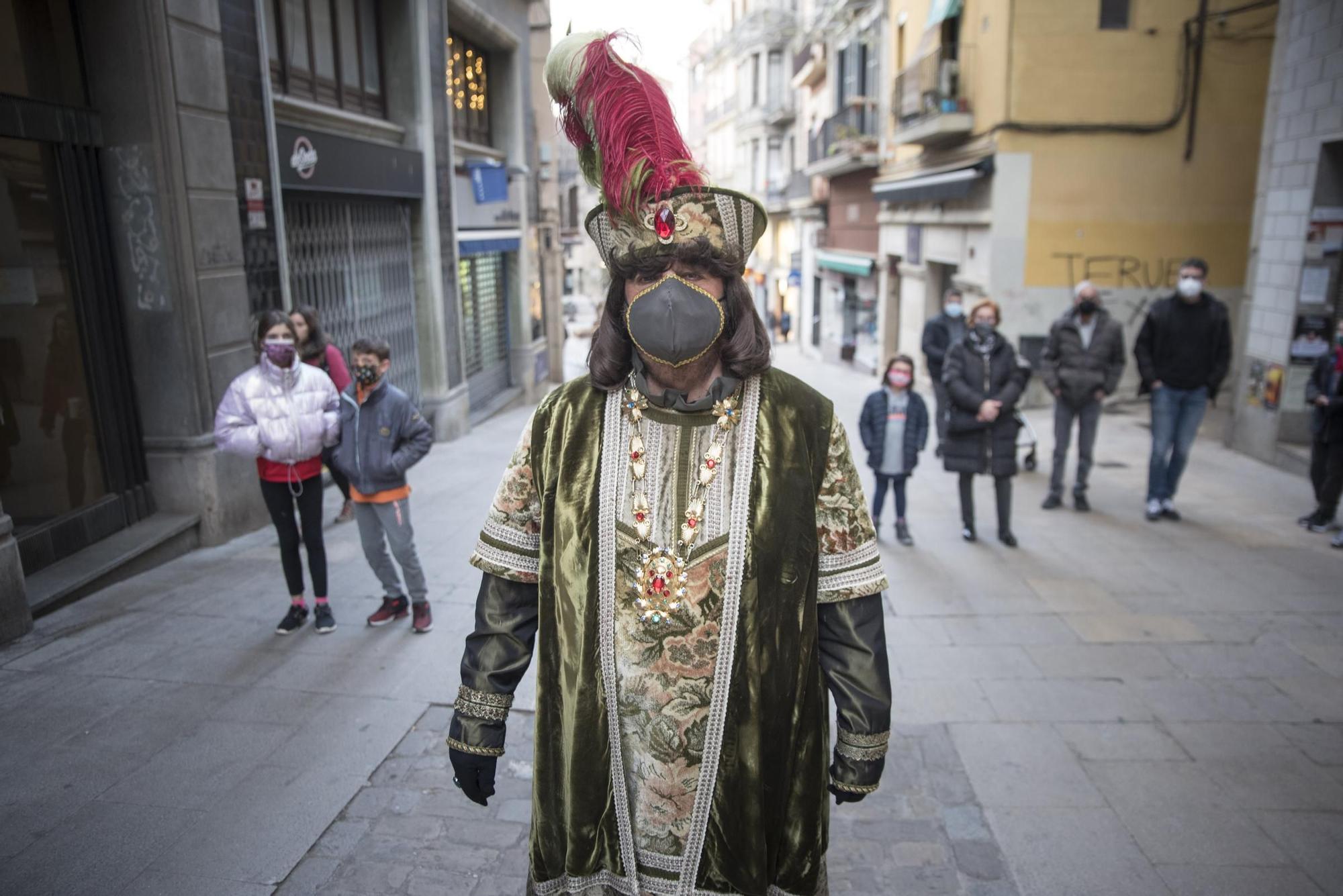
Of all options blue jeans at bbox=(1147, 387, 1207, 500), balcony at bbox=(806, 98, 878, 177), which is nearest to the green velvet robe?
blue jeans at bbox=(1147, 387, 1207, 500)

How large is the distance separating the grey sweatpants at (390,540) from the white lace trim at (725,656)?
3.08 meters

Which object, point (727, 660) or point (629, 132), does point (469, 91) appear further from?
point (727, 660)

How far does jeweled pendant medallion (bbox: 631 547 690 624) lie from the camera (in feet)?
6.64

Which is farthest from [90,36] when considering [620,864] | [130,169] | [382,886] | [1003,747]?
[1003,747]

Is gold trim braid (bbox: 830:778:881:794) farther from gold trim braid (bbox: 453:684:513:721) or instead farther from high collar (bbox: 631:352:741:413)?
high collar (bbox: 631:352:741:413)

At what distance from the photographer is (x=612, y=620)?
2.07 metres

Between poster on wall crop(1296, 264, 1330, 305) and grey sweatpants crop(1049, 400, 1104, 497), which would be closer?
grey sweatpants crop(1049, 400, 1104, 497)

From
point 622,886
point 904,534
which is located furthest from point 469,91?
point 622,886

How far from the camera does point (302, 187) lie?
308 inches

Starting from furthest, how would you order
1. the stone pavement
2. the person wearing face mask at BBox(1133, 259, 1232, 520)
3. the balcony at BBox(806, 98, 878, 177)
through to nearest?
1. the balcony at BBox(806, 98, 878, 177)
2. the person wearing face mask at BBox(1133, 259, 1232, 520)
3. the stone pavement

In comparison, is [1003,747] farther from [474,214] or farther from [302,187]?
[474,214]

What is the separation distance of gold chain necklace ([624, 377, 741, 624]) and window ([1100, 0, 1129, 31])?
13330mm

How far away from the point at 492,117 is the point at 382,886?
1417 cm

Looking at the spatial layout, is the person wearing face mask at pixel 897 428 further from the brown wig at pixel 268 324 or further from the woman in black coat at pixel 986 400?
the brown wig at pixel 268 324
